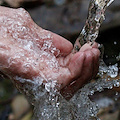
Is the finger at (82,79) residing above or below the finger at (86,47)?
below

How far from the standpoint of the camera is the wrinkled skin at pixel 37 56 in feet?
4.76

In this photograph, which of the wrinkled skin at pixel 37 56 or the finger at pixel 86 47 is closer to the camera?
the wrinkled skin at pixel 37 56

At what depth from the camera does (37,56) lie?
1.52 meters

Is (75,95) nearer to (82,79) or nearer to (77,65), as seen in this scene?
(82,79)

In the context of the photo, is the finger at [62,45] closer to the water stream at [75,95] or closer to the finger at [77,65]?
the water stream at [75,95]

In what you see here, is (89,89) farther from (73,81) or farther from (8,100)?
(8,100)

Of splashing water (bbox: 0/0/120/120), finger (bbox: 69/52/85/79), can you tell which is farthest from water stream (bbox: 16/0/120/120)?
finger (bbox: 69/52/85/79)

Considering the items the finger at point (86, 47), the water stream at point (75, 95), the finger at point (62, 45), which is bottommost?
the water stream at point (75, 95)

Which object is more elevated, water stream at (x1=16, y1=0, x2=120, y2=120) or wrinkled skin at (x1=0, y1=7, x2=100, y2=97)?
wrinkled skin at (x1=0, y1=7, x2=100, y2=97)

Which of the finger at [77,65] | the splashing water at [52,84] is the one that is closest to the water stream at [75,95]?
the splashing water at [52,84]

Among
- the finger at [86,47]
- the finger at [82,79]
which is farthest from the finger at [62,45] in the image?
the finger at [82,79]

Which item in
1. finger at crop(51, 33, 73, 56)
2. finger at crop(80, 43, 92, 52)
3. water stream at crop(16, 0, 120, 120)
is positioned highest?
finger at crop(80, 43, 92, 52)

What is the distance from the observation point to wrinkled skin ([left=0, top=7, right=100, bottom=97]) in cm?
145

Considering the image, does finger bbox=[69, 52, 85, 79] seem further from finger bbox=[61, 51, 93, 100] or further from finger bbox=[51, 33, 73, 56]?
finger bbox=[51, 33, 73, 56]
